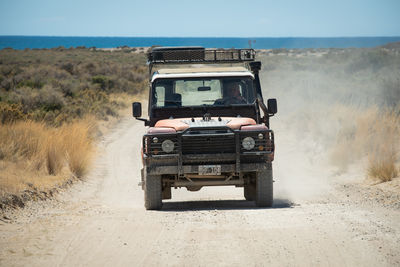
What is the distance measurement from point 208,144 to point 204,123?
32 cm

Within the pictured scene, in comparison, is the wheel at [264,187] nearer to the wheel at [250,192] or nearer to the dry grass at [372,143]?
the wheel at [250,192]

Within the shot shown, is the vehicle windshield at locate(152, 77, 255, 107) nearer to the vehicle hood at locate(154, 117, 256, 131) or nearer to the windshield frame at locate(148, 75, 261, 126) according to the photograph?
the windshield frame at locate(148, 75, 261, 126)

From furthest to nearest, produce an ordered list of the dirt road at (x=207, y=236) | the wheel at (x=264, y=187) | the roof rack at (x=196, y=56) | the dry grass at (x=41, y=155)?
the dry grass at (x=41, y=155), the roof rack at (x=196, y=56), the wheel at (x=264, y=187), the dirt road at (x=207, y=236)

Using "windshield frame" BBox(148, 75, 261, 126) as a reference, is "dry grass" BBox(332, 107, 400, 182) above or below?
below

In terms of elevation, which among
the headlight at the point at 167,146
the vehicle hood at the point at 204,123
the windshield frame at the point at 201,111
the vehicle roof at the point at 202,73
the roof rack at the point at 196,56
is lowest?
the headlight at the point at 167,146

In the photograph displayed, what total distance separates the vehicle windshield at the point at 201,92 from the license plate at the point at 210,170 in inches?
50.4

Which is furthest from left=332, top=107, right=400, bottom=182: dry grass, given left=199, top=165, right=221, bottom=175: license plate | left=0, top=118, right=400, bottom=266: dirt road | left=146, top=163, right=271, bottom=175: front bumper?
left=199, top=165, right=221, bottom=175: license plate

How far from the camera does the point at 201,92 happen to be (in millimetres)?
9023

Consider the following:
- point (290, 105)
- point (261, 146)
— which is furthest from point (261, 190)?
point (290, 105)

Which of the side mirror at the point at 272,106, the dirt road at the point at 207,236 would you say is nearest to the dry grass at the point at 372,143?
the dirt road at the point at 207,236

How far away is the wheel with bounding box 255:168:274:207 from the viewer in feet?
Result: 27.6

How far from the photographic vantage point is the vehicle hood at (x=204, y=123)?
26.7ft

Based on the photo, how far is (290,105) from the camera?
24828 millimetres

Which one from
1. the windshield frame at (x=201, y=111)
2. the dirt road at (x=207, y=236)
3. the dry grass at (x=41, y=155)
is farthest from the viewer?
the dry grass at (x=41, y=155)
